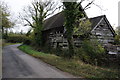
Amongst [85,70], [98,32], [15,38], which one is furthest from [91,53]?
[15,38]

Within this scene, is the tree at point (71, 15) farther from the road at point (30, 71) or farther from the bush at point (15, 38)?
the bush at point (15, 38)

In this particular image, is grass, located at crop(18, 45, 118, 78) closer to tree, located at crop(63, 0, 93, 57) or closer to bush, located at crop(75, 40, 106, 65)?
bush, located at crop(75, 40, 106, 65)

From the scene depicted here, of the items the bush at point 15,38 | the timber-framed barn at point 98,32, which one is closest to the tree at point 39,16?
the timber-framed barn at point 98,32

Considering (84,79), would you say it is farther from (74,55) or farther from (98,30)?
(98,30)

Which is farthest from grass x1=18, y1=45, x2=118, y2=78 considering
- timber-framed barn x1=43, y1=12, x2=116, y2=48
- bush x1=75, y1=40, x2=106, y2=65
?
timber-framed barn x1=43, y1=12, x2=116, y2=48

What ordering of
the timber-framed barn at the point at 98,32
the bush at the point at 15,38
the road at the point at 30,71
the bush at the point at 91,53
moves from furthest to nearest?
the bush at the point at 15,38 < the timber-framed barn at the point at 98,32 < the bush at the point at 91,53 < the road at the point at 30,71

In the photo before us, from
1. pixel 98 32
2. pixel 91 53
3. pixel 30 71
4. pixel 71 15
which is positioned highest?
pixel 71 15

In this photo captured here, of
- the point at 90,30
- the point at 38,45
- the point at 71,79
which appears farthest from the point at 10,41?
the point at 71,79

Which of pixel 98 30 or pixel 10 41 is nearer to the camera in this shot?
pixel 98 30

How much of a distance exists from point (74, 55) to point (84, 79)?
20.8 feet

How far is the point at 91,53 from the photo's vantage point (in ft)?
41.0

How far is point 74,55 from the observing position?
12625mm

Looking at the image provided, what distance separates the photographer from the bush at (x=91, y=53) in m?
12.3

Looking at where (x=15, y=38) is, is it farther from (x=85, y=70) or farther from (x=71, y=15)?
(x=85, y=70)
